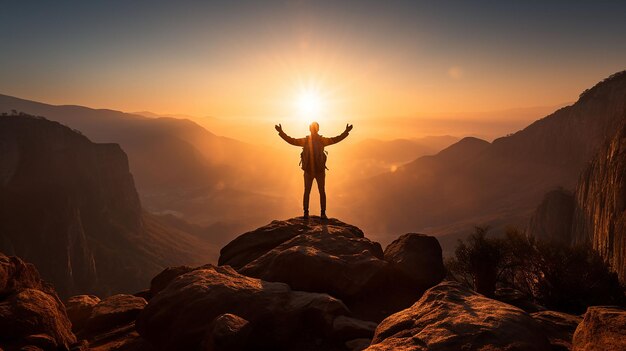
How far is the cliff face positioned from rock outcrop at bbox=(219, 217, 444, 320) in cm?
1721

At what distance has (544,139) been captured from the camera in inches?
6284

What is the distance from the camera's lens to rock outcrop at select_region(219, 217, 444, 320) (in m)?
11.5

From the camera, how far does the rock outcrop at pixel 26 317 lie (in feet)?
26.3

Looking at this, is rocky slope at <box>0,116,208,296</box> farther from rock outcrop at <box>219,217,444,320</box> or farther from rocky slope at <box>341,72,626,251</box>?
rock outcrop at <box>219,217,444,320</box>

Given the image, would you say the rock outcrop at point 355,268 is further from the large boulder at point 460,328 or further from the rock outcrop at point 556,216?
the rock outcrop at point 556,216

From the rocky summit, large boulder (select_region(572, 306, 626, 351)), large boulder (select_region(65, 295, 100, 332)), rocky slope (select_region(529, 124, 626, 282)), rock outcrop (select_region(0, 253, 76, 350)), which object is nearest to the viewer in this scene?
large boulder (select_region(572, 306, 626, 351))

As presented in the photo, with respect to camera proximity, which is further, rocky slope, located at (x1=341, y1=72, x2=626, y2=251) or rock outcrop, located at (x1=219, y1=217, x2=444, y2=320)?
rocky slope, located at (x1=341, y1=72, x2=626, y2=251)

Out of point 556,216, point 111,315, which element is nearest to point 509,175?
point 556,216

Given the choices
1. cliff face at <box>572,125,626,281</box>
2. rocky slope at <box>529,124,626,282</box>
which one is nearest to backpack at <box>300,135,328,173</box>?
rocky slope at <box>529,124,626,282</box>

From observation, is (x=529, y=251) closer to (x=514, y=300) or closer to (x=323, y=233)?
(x=514, y=300)

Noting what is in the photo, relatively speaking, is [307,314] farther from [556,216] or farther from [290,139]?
[556,216]

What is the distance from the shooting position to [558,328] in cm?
815

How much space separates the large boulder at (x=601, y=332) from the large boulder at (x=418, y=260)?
602 centimetres

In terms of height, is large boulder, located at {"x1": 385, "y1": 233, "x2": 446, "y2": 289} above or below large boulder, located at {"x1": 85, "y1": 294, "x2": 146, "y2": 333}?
above
